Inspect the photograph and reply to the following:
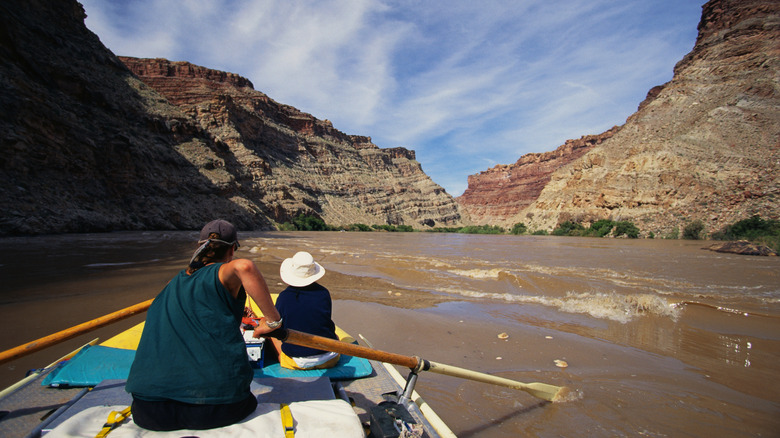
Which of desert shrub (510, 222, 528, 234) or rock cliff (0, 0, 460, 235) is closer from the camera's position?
rock cliff (0, 0, 460, 235)

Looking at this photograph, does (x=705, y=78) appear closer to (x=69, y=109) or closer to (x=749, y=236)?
(x=749, y=236)

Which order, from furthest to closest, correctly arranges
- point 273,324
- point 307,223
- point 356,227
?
point 356,227, point 307,223, point 273,324

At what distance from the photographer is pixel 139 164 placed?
27.6m

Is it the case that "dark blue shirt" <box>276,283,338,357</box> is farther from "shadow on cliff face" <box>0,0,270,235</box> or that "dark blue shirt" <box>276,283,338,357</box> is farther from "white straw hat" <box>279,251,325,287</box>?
"shadow on cliff face" <box>0,0,270,235</box>

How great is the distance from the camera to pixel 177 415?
1725mm

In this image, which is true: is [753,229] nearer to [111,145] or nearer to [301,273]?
[301,273]

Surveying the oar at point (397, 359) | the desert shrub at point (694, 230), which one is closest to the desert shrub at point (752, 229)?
the desert shrub at point (694, 230)

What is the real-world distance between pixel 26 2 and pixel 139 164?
547 inches

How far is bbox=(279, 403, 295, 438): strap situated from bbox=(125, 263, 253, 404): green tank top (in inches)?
9.8

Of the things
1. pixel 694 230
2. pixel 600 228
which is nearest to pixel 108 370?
pixel 694 230

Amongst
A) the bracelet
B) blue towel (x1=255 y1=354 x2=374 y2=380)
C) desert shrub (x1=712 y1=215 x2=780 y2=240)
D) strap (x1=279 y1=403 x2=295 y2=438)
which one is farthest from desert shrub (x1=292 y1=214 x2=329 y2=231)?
strap (x1=279 y1=403 x2=295 y2=438)

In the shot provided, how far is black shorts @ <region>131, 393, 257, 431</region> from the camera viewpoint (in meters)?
1.70

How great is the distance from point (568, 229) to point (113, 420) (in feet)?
192

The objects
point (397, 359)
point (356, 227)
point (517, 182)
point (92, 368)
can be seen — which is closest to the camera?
point (397, 359)
